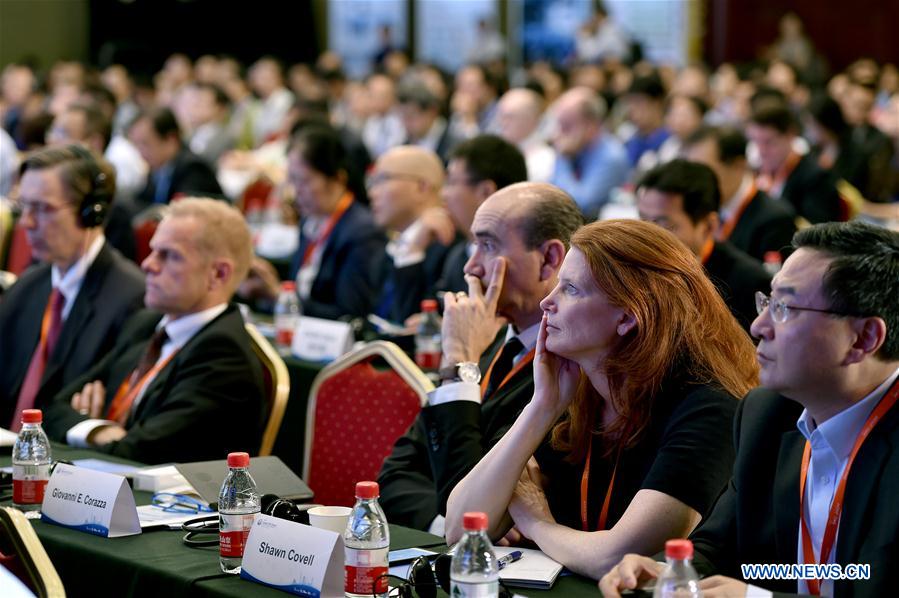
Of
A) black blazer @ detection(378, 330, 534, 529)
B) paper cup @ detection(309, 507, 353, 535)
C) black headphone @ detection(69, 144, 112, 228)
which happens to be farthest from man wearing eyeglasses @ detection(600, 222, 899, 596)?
black headphone @ detection(69, 144, 112, 228)

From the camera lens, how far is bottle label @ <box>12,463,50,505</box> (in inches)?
113

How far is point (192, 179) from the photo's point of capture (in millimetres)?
8250

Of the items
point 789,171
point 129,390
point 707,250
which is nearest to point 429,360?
point 707,250

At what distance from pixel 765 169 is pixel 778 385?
5.85 metres

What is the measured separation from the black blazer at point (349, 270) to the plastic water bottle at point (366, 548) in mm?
3445

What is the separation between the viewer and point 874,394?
2176 mm

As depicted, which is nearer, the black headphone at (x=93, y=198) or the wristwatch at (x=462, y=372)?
the wristwatch at (x=462, y=372)

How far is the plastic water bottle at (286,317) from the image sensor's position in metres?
5.00

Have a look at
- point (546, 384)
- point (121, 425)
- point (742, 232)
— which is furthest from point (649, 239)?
point (742, 232)

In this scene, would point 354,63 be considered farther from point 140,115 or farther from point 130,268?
point 130,268

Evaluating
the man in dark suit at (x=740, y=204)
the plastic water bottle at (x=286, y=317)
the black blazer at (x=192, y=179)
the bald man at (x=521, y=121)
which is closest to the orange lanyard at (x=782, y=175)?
the man in dark suit at (x=740, y=204)

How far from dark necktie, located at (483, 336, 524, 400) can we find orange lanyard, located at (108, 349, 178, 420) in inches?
45.3

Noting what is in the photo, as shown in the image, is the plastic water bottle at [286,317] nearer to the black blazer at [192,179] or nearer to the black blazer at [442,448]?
the black blazer at [442,448]

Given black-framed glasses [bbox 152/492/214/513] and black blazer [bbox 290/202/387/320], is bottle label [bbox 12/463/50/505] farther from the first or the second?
black blazer [bbox 290/202/387/320]
